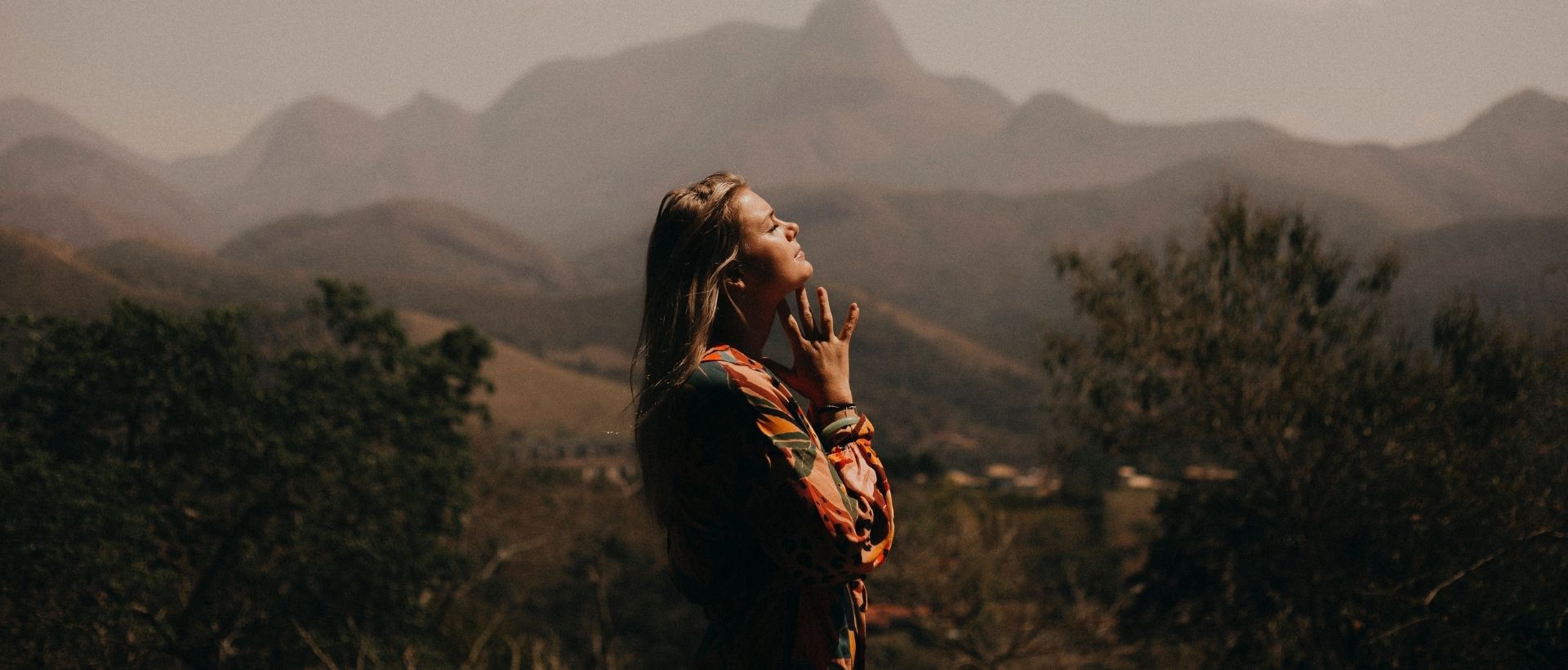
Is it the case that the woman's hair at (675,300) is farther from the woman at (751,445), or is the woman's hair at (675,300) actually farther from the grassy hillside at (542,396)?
the grassy hillside at (542,396)

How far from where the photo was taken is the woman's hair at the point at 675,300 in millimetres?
2330

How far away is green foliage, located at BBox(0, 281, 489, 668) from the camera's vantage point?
12141 millimetres

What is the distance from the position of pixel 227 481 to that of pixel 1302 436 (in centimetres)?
1445

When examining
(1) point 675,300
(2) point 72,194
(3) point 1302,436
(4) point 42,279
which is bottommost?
(3) point 1302,436

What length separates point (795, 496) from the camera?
7.04 feet

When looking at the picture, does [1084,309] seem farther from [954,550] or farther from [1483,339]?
[954,550]

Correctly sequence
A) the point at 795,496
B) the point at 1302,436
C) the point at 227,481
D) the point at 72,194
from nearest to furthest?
the point at 795,496 → the point at 1302,436 → the point at 227,481 → the point at 72,194

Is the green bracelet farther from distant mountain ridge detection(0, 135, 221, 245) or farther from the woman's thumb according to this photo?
distant mountain ridge detection(0, 135, 221, 245)

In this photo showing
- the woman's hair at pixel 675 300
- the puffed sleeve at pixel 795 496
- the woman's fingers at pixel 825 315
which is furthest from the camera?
the woman's fingers at pixel 825 315

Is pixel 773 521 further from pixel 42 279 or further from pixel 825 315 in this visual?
pixel 42 279

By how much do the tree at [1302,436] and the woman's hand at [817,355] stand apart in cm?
708

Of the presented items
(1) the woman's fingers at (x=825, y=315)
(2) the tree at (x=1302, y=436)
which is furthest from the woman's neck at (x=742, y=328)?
(2) the tree at (x=1302, y=436)

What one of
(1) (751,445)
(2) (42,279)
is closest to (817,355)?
(1) (751,445)

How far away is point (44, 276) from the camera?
32.6 meters
